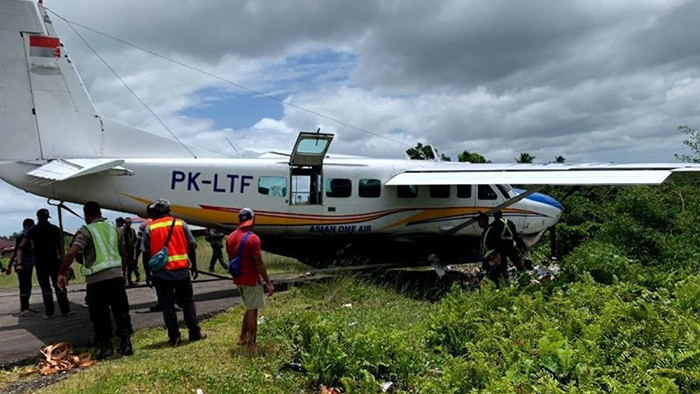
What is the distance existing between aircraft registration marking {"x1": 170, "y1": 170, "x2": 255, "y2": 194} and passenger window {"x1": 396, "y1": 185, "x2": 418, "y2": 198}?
11.6ft

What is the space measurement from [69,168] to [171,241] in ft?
13.4

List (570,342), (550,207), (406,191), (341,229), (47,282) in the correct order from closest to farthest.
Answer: (570,342), (47,282), (341,229), (406,191), (550,207)

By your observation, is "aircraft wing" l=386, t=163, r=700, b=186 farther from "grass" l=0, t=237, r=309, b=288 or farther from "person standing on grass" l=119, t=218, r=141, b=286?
"person standing on grass" l=119, t=218, r=141, b=286

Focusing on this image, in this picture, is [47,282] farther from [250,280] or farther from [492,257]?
[492,257]

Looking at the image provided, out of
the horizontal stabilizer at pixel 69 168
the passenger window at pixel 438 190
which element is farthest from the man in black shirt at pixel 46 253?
the passenger window at pixel 438 190

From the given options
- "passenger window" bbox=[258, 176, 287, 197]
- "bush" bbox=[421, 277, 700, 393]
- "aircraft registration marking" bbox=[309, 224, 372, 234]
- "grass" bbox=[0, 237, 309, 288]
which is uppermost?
"passenger window" bbox=[258, 176, 287, 197]

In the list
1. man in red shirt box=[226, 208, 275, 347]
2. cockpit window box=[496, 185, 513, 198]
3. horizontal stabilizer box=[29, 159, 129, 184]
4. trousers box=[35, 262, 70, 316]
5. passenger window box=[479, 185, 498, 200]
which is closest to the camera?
man in red shirt box=[226, 208, 275, 347]

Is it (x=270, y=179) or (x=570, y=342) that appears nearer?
(x=570, y=342)

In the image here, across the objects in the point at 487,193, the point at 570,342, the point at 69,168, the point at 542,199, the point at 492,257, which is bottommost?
the point at 570,342

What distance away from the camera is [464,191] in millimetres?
14039

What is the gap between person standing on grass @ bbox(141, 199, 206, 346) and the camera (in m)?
7.51

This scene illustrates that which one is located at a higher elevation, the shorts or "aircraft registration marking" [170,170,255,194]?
"aircraft registration marking" [170,170,255,194]

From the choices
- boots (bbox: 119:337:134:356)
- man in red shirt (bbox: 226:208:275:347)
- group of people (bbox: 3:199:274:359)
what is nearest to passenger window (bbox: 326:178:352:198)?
group of people (bbox: 3:199:274:359)

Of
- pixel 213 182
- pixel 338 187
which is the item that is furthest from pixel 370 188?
pixel 213 182
